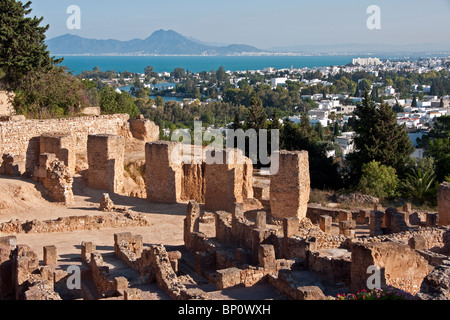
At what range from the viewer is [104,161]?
24672mm

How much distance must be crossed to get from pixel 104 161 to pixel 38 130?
495 cm

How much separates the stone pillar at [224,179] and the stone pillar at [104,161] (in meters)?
4.58

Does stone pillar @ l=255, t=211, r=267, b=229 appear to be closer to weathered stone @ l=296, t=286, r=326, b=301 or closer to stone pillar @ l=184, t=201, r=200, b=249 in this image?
stone pillar @ l=184, t=201, r=200, b=249

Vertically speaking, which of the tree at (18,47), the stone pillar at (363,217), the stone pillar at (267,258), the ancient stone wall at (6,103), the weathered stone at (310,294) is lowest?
the stone pillar at (363,217)

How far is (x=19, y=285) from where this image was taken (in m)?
13.4

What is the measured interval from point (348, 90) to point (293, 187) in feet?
493

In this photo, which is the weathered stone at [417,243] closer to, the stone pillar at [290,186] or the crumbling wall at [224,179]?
the stone pillar at [290,186]

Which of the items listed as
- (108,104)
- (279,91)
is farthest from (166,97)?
(108,104)

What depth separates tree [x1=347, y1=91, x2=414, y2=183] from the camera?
31.5 metres

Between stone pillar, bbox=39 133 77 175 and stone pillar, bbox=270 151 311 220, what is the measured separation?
966 cm

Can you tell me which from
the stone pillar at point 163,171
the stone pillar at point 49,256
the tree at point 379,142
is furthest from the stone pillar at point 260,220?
the tree at point 379,142

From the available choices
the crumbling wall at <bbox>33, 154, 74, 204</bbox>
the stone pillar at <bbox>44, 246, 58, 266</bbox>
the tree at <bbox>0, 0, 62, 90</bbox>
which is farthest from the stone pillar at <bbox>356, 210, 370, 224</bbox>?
the tree at <bbox>0, 0, 62, 90</bbox>

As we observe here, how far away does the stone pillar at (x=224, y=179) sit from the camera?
859 inches
